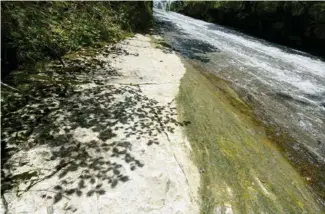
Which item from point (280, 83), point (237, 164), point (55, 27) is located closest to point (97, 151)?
point (237, 164)

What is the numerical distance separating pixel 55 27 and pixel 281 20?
60.8 feet

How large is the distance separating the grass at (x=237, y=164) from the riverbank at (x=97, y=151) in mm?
354

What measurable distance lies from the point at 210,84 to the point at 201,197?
7.13 m

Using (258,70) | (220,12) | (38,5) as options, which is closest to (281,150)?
(258,70)

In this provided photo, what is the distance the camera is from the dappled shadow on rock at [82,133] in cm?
576

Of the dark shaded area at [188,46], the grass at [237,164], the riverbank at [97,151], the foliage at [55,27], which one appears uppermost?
the foliage at [55,27]

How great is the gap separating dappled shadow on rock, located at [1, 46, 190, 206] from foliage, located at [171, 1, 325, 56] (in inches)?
669

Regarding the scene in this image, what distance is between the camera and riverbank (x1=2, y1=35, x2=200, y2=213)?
5.40 meters

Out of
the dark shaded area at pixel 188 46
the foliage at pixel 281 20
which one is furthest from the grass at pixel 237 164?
the foliage at pixel 281 20

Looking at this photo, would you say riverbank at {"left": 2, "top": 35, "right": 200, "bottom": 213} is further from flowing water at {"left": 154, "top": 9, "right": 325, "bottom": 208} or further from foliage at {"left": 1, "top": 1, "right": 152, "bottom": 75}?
flowing water at {"left": 154, "top": 9, "right": 325, "bottom": 208}

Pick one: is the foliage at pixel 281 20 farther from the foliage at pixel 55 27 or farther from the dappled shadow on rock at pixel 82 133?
the dappled shadow on rock at pixel 82 133

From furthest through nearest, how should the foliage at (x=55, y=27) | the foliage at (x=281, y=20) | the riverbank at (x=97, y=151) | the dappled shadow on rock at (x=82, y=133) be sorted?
the foliage at (x=281, y=20), the foliage at (x=55, y=27), the dappled shadow on rock at (x=82, y=133), the riverbank at (x=97, y=151)

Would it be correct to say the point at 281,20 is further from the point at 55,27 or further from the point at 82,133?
the point at 82,133

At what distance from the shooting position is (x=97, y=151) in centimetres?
663
